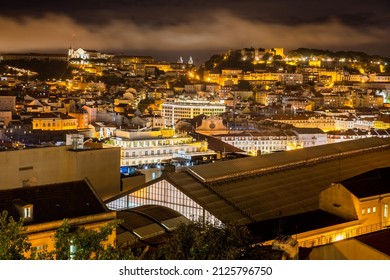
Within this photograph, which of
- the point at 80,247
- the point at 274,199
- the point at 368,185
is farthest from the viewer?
the point at 274,199

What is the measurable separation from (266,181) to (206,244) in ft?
12.6

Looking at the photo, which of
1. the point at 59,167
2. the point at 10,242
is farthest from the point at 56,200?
the point at 10,242

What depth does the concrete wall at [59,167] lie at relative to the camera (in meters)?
4.77

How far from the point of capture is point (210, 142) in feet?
47.5

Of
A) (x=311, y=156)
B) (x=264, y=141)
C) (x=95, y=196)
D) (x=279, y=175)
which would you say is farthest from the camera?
(x=264, y=141)

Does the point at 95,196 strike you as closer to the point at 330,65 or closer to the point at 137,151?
the point at 137,151

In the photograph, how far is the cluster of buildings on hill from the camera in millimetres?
5184

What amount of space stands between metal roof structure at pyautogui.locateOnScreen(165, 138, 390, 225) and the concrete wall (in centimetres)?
56

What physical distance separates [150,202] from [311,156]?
2.62m

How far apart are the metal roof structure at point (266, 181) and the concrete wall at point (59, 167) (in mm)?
557

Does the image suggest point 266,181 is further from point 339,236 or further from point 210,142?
point 210,142

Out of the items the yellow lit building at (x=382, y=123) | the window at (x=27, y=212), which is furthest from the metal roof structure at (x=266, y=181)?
the yellow lit building at (x=382, y=123)

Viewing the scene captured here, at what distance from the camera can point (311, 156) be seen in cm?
744
